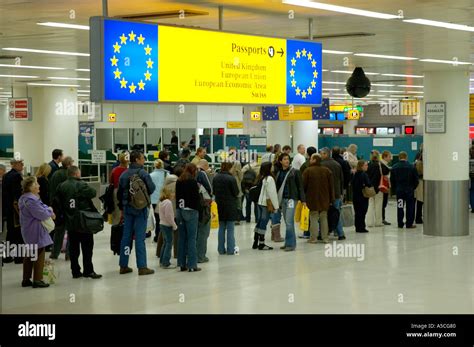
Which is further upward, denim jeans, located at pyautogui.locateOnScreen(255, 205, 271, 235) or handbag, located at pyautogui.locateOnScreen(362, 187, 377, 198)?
handbag, located at pyautogui.locateOnScreen(362, 187, 377, 198)

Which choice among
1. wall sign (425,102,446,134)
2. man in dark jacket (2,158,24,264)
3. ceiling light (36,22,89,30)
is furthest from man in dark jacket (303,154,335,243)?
ceiling light (36,22,89,30)

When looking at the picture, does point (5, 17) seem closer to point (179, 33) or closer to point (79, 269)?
point (179, 33)

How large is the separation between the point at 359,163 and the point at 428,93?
79.0 inches

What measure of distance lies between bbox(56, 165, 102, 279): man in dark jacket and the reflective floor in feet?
0.81

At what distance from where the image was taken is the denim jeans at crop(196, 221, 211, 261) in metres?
13.3

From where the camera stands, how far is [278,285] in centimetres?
1166

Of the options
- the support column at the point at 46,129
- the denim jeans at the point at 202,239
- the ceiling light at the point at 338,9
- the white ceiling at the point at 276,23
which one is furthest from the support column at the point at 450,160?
the support column at the point at 46,129

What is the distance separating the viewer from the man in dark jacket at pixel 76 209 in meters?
12.0

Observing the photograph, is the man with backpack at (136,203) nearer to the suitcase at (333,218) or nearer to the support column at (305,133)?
the suitcase at (333,218)

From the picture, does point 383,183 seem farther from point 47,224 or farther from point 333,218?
point 47,224

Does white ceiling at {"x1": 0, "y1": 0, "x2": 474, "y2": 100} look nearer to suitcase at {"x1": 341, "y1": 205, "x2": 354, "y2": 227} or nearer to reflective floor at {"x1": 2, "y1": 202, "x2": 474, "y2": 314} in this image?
reflective floor at {"x1": 2, "y1": 202, "x2": 474, "y2": 314}

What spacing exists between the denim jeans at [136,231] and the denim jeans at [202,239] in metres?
1.26
